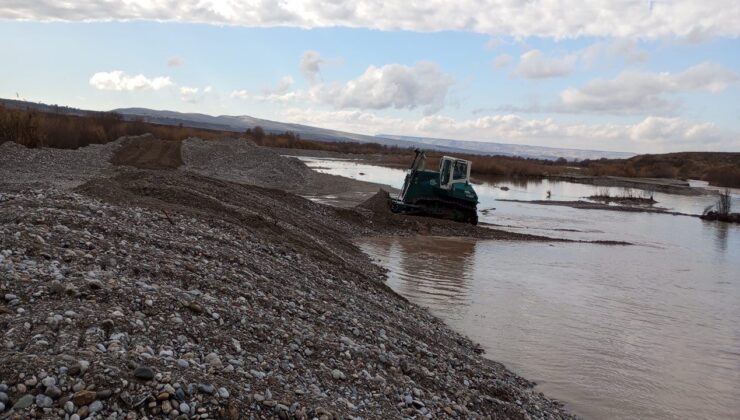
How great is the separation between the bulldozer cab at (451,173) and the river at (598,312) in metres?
3.37

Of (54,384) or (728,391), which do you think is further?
(728,391)

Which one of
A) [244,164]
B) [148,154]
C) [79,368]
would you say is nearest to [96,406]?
[79,368]

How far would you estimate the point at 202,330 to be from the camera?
614 cm

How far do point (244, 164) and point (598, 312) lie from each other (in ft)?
96.2

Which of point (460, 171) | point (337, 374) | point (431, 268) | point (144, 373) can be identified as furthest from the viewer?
point (460, 171)

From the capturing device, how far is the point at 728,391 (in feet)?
31.6

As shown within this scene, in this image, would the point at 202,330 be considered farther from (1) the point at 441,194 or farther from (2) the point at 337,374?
(1) the point at 441,194

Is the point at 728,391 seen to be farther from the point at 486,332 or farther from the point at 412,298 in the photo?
the point at 412,298

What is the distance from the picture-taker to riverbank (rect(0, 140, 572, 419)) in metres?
4.68

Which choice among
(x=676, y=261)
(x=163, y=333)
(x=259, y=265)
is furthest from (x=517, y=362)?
(x=676, y=261)

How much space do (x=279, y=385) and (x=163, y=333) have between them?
1.22 m

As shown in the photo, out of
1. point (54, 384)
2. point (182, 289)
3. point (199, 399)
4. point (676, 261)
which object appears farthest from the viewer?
point (676, 261)

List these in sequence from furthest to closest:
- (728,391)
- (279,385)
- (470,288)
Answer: (470,288) → (728,391) → (279,385)

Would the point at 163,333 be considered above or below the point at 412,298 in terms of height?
above
